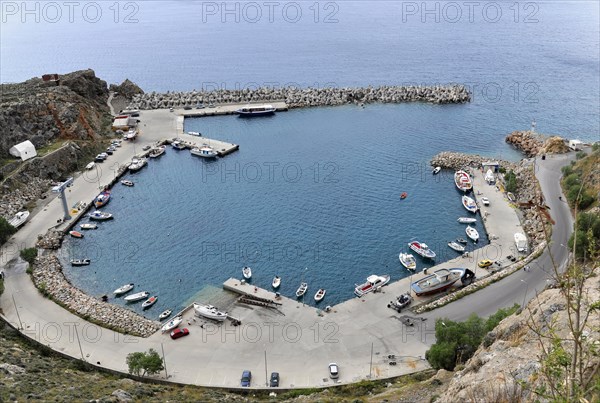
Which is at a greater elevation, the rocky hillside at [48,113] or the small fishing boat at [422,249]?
the rocky hillside at [48,113]

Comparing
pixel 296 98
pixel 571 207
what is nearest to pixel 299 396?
pixel 571 207

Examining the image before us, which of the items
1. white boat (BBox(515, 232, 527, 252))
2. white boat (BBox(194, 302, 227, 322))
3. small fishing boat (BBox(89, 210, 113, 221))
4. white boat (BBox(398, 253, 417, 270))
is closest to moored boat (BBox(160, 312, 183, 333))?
white boat (BBox(194, 302, 227, 322))

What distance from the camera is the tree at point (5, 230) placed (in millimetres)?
58844

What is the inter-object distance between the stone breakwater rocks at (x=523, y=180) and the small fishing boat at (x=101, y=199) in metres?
51.2

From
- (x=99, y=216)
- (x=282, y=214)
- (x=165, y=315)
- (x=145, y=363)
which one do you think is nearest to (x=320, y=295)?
(x=165, y=315)

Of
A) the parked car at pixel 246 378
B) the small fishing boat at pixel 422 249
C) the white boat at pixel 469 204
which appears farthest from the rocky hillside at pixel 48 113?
the white boat at pixel 469 204

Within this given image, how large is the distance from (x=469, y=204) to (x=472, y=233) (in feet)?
24.7

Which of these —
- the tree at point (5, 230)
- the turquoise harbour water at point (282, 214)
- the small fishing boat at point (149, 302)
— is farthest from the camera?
the tree at point (5, 230)

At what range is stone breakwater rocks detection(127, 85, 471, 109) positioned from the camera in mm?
111312

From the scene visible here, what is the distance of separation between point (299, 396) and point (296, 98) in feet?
275

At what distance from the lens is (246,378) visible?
3969cm

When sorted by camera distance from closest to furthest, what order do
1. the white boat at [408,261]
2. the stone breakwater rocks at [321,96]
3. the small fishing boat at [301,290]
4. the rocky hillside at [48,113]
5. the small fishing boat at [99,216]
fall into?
the small fishing boat at [301,290] < the white boat at [408,261] < the small fishing boat at [99,216] < the rocky hillside at [48,113] < the stone breakwater rocks at [321,96]

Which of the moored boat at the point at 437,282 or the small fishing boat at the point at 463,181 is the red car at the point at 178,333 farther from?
the small fishing boat at the point at 463,181

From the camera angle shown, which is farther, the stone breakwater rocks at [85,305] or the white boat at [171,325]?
the stone breakwater rocks at [85,305]
